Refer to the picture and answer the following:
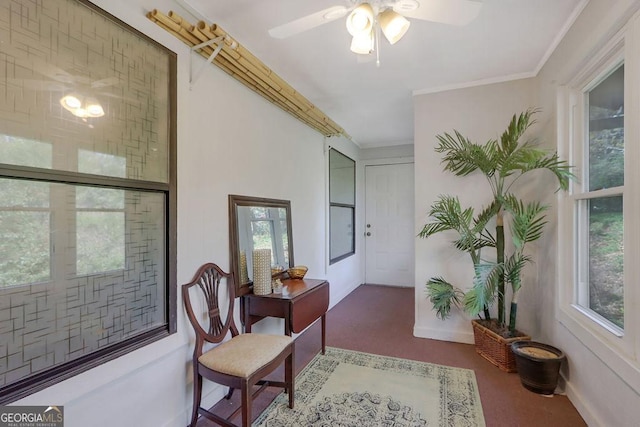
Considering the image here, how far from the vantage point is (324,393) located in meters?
2.03

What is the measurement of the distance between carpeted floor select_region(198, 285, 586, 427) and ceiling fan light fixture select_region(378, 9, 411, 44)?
2207 mm

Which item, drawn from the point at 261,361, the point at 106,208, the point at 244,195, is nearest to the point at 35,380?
the point at 106,208

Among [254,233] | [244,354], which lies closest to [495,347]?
[244,354]

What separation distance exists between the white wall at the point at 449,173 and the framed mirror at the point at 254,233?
1351 mm

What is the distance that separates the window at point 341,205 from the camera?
13.6ft

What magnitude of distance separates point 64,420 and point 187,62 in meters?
1.83

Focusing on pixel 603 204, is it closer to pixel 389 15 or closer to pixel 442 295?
pixel 442 295

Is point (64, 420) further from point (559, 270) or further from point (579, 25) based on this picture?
point (579, 25)

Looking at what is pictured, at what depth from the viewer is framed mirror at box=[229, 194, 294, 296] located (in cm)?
214

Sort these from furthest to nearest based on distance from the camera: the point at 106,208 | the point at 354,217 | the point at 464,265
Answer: the point at 354,217
the point at 464,265
the point at 106,208

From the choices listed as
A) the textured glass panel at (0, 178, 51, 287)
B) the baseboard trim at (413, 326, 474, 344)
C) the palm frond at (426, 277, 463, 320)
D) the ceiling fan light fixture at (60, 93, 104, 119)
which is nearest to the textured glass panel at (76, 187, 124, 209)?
the textured glass panel at (0, 178, 51, 287)

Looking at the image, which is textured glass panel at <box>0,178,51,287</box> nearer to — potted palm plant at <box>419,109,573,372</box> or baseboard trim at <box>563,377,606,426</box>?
potted palm plant at <box>419,109,573,372</box>

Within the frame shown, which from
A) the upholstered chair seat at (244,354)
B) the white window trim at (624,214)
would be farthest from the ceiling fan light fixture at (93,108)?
the white window trim at (624,214)

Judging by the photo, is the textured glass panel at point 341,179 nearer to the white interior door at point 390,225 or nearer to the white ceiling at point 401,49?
the white interior door at point 390,225
